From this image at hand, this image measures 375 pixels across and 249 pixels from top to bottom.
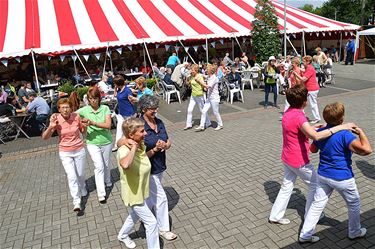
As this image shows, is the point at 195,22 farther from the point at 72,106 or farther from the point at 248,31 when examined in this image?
the point at 72,106

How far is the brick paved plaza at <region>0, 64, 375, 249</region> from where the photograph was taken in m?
3.57

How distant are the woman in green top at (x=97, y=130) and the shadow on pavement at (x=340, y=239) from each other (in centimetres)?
262

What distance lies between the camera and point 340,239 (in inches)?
131

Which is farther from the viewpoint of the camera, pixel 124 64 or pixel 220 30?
pixel 124 64

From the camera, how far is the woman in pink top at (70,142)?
4.18 m

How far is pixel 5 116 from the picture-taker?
27.7ft

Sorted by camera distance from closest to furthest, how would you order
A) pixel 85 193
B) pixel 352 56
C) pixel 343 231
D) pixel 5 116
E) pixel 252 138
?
1. pixel 343 231
2. pixel 85 193
3. pixel 252 138
4. pixel 5 116
5. pixel 352 56

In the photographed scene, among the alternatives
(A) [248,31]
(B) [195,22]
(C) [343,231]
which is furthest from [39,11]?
(C) [343,231]

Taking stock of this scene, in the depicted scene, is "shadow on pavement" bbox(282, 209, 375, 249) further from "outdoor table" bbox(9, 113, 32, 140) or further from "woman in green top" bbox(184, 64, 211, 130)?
"outdoor table" bbox(9, 113, 32, 140)

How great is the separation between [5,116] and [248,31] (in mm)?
10900

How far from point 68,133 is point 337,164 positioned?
10.6 ft

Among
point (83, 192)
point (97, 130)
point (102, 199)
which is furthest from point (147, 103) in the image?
point (83, 192)

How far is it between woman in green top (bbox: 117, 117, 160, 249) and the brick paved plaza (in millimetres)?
602

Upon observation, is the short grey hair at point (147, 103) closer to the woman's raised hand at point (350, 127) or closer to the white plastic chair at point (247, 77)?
the woman's raised hand at point (350, 127)
